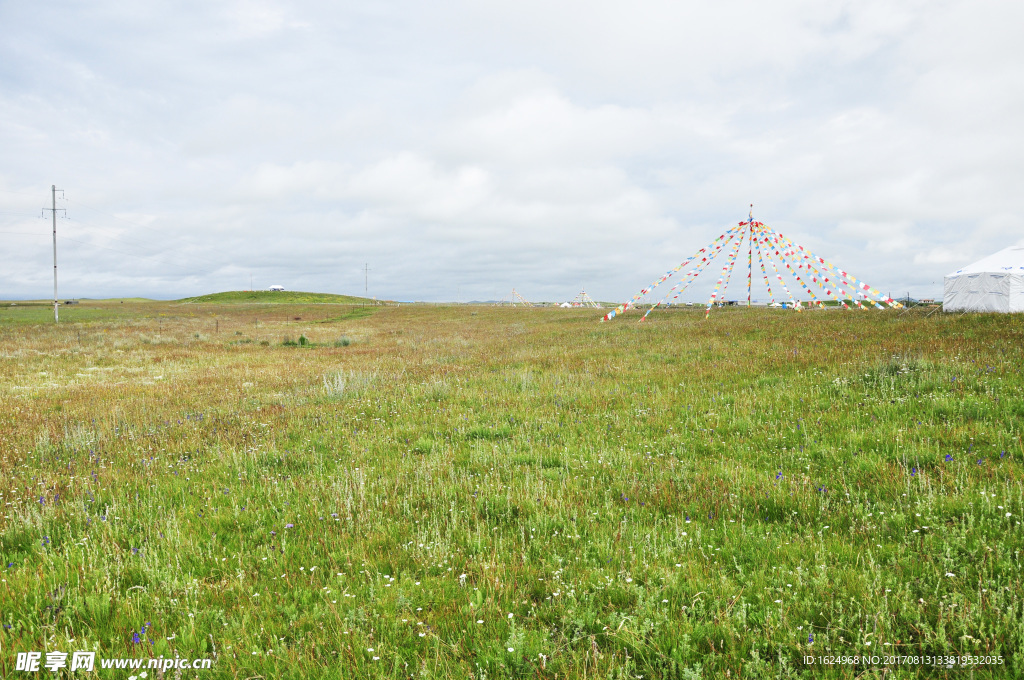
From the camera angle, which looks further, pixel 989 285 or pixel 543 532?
pixel 989 285

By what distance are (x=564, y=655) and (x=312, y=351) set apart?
25973 mm

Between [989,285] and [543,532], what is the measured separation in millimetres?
38288

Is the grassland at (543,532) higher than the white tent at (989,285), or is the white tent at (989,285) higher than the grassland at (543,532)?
the white tent at (989,285)

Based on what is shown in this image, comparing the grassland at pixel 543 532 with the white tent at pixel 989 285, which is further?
the white tent at pixel 989 285

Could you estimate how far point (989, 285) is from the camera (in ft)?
96.3

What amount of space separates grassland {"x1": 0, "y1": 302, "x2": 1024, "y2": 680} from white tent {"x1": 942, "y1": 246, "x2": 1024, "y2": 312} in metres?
26.5

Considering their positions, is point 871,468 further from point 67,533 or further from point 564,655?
point 67,533

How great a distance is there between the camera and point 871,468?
18.2ft

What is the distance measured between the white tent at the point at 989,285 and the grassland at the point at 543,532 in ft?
87.0

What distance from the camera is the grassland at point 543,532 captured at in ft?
10.2

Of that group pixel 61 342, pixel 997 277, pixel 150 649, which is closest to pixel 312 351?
pixel 61 342

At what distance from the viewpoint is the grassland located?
310 cm

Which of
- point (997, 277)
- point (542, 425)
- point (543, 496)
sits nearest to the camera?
point (543, 496)

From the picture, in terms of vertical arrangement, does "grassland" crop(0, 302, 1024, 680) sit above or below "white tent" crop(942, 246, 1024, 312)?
below
